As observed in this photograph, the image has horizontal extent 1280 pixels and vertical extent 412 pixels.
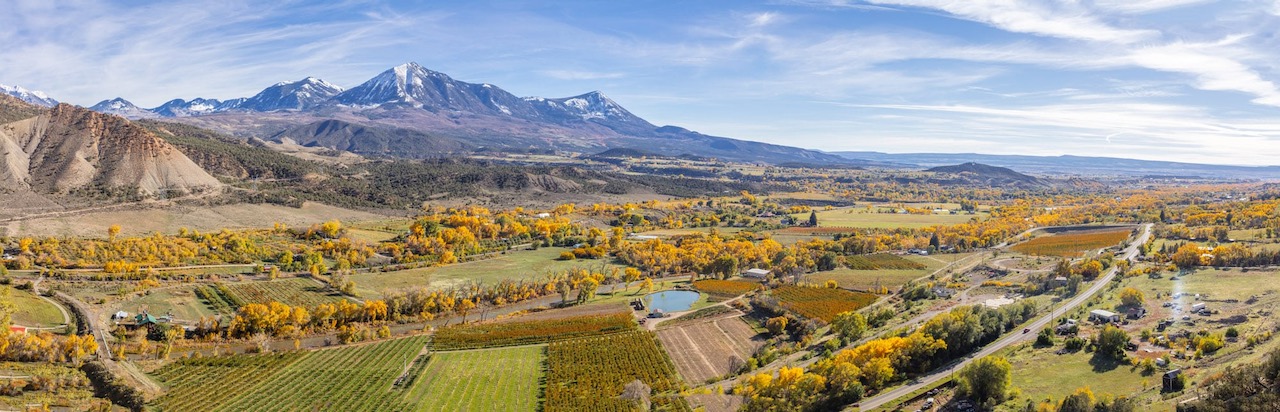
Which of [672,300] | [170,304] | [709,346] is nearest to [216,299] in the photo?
[170,304]

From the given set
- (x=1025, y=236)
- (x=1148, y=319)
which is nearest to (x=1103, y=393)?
(x=1148, y=319)

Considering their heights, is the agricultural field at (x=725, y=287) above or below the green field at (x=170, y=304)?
below

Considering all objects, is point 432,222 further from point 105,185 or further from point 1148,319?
point 1148,319

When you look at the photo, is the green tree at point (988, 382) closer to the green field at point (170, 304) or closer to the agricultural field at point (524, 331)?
the agricultural field at point (524, 331)

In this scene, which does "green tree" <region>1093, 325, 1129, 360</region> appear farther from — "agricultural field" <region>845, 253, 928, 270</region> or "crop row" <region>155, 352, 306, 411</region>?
"crop row" <region>155, 352, 306, 411</region>

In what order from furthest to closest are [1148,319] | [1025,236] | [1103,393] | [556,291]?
[1025,236] → [556,291] → [1148,319] → [1103,393]

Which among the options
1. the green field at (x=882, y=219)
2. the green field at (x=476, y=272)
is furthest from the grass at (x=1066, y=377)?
the green field at (x=882, y=219)
